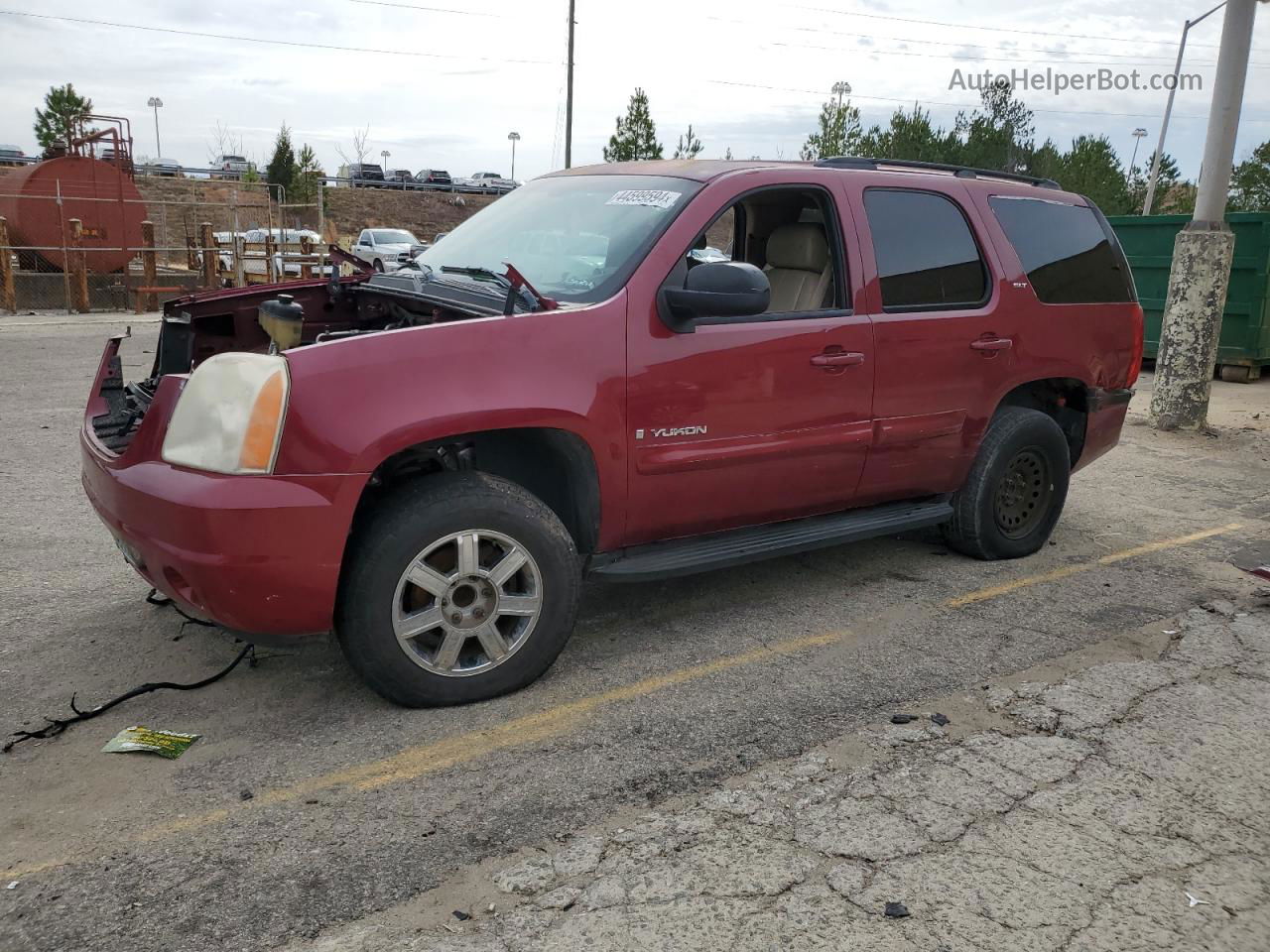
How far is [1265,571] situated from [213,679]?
4.50 meters

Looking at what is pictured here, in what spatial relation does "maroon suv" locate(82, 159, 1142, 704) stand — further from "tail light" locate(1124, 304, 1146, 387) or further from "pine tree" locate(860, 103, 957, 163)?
"pine tree" locate(860, 103, 957, 163)

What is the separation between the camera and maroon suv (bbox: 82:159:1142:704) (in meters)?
3.26

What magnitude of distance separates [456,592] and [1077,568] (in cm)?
343

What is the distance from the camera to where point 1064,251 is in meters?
5.43

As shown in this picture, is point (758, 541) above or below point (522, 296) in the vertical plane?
below

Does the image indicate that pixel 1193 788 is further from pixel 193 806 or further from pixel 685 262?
pixel 193 806

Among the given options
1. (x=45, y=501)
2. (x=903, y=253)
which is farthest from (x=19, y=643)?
(x=903, y=253)

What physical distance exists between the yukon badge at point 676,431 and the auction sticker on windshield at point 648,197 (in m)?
0.88

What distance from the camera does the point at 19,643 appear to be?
4.07 m

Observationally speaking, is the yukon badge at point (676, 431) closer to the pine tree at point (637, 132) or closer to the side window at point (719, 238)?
the side window at point (719, 238)

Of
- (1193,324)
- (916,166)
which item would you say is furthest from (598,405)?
(1193,324)

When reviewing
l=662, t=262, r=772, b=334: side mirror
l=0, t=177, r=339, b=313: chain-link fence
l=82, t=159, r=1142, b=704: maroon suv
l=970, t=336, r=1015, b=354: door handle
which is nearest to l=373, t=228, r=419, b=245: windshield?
l=0, t=177, r=339, b=313: chain-link fence

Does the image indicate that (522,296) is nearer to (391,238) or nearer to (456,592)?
(456,592)

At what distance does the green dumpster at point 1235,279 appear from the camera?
40.5 feet
